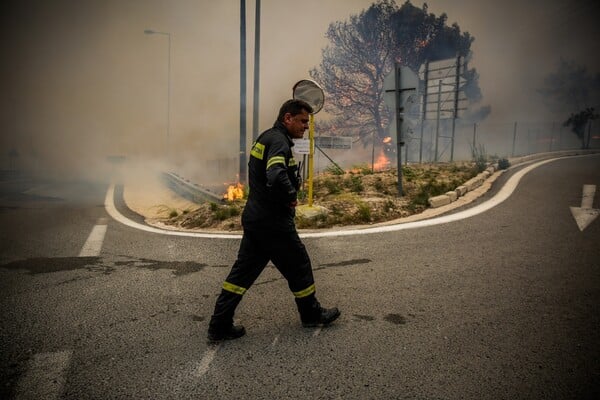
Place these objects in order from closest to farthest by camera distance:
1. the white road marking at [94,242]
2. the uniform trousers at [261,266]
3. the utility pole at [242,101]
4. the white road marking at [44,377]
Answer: the white road marking at [44,377], the uniform trousers at [261,266], the white road marking at [94,242], the utility pole at [242,101]

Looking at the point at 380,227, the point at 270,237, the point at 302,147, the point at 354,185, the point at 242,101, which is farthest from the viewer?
the point at 242,101

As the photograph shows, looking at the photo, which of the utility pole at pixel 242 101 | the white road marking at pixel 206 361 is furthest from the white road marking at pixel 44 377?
the utility pole at pixel 242 101

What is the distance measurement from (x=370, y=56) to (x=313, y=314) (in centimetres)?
2493

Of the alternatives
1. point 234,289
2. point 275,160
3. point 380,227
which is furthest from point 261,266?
point 380,227

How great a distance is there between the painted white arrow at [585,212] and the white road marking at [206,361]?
5.31 meters

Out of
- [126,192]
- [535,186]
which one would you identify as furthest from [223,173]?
[535,186]

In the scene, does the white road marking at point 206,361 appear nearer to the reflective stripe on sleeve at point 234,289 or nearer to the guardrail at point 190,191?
the reflective stripe on sleeve at point 234,289

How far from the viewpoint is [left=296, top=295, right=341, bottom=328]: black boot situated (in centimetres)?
265

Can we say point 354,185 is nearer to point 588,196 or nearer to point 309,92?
point 309,92

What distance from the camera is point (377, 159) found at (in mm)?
25719

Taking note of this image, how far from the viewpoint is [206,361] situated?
2.30 metres

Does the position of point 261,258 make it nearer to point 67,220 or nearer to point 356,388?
point 356,388

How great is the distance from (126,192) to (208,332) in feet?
35.6

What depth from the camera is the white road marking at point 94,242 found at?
4698 mm
